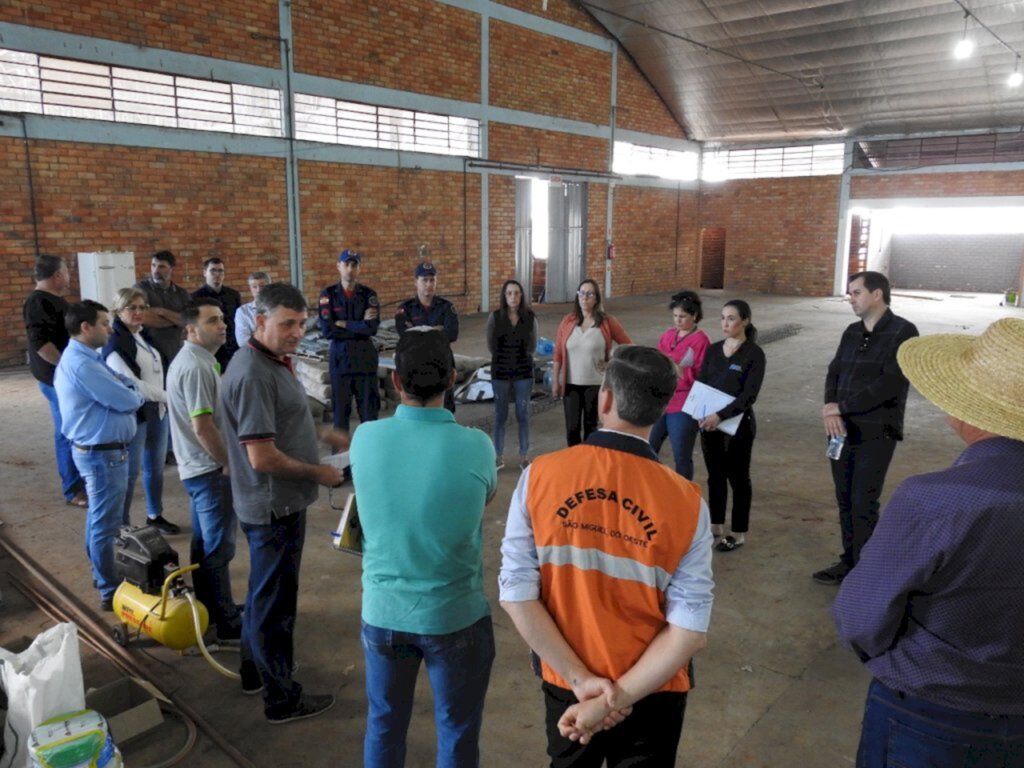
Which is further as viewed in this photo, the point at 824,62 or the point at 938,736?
the point at 824,62

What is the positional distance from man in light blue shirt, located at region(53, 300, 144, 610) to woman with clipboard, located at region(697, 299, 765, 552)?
303cm

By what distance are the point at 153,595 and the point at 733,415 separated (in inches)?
119

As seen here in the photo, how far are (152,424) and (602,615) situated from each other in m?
3.73

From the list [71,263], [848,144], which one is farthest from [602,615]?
[848,144]

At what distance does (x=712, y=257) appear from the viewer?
69.6 ft

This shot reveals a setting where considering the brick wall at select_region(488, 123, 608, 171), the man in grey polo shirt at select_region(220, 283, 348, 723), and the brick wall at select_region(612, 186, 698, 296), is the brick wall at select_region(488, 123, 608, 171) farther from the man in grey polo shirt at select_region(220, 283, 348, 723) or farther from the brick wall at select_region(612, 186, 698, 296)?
the man in grey polo shirt at select_region(220, 283, 348, 723)

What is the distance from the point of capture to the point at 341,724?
275cm

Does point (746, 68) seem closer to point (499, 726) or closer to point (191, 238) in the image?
point (191, 238)

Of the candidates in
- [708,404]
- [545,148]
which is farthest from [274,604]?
[545,148]

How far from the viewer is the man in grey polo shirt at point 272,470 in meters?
2.49

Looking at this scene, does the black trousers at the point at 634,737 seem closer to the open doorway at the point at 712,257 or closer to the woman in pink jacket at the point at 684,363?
the woman in pink jacket at the point at 684,363

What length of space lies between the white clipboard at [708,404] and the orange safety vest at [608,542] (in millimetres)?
2517

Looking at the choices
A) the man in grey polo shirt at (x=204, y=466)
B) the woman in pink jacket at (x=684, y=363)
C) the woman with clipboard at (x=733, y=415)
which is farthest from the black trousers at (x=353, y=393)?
the woman with clipboard at (x=733, y=415)

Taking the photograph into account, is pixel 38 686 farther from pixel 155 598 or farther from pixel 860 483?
pixel 860 483
